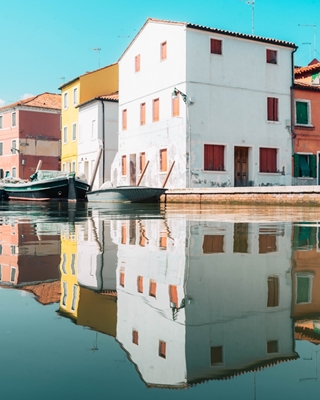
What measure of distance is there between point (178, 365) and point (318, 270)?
87.8 inches

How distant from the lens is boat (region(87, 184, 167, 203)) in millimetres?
22188

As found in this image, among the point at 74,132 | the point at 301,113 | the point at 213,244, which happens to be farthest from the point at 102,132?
the point at 213,244

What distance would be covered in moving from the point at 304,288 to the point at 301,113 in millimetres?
25888

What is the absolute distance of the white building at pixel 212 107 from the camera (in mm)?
24703

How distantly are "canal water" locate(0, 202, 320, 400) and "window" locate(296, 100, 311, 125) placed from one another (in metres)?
24.5

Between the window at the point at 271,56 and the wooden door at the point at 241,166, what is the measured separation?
4.68m

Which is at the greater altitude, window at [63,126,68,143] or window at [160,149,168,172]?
window at [63,126,68,143]

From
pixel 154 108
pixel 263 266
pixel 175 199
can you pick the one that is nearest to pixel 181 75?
pixel 154 108

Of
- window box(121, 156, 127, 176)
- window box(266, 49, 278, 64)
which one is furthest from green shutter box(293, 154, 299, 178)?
window box(121, 156, 127, 176)

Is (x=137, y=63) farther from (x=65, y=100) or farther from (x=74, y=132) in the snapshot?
(x=65, y=100)

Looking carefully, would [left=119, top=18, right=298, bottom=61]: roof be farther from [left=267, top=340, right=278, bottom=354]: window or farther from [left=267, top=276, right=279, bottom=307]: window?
[left=267, top=340, right=278, bottom=354]: window

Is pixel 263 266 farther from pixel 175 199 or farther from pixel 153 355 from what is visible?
pixel 175 199

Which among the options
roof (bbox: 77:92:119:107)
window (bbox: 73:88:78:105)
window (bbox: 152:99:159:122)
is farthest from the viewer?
window (bbox: 73:88:78:105)

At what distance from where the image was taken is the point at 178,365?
176cm
